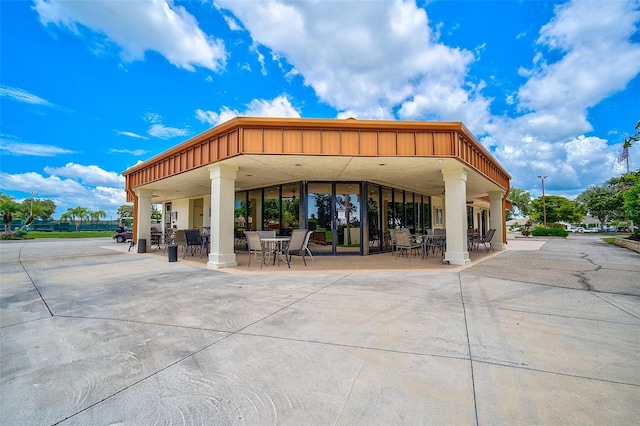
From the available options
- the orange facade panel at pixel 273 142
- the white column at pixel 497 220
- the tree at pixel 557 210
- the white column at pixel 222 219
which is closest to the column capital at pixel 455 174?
the orange facade panel at pixel 273 142

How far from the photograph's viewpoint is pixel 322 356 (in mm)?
2459

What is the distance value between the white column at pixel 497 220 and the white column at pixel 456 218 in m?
6.73

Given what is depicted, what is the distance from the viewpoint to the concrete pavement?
1.73 metres

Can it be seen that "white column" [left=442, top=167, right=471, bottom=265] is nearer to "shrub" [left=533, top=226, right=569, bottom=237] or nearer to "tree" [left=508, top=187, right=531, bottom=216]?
"shrub" [left=533, top=226, right=569, bottom=237]

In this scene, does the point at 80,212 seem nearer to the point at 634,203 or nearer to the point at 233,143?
the point at 233,143

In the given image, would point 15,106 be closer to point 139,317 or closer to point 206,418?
point 139,317

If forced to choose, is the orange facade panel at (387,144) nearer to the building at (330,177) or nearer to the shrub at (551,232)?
the building at (330,177)

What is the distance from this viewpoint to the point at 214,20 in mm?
11297

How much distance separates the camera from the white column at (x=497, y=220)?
1356 centimetres

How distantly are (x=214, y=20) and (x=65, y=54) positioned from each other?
324 inches

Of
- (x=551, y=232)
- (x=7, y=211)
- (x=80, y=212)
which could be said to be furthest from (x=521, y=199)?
(x=80, y=212)

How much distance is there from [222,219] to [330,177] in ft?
14.4

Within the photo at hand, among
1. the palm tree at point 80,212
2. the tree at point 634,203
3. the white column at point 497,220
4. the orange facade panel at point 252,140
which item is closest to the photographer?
the orange facade panel at point 252,140

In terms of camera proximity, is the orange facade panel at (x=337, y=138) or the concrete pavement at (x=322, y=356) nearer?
the concrete pavement at (x=322, y=356)
